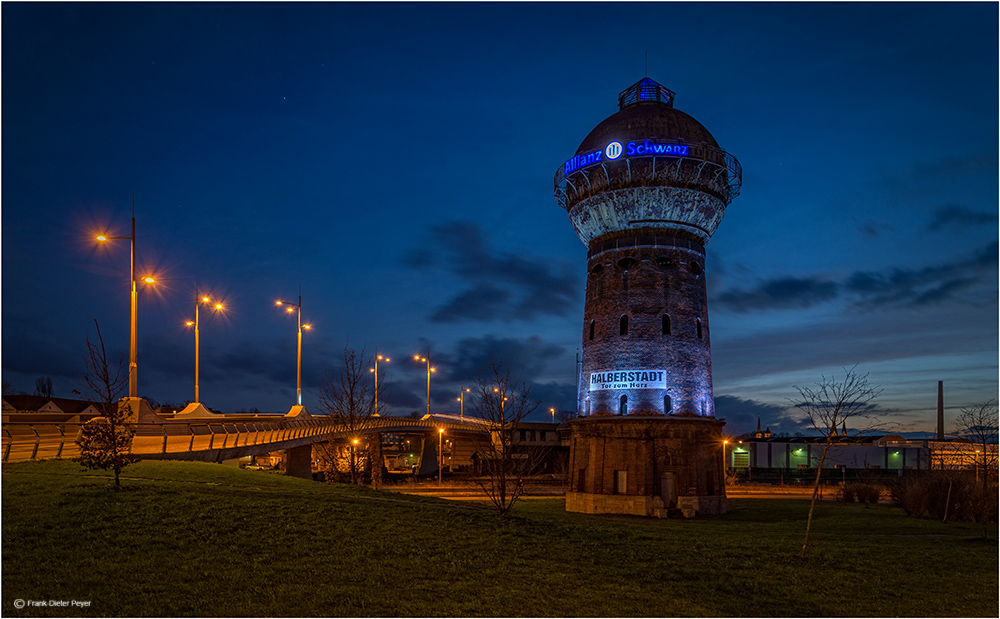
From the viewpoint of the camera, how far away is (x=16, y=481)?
19.2 m

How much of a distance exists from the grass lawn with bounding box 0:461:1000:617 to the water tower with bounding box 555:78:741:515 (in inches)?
735

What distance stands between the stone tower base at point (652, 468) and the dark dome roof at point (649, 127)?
17.3m

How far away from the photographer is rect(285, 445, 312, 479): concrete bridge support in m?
54.8

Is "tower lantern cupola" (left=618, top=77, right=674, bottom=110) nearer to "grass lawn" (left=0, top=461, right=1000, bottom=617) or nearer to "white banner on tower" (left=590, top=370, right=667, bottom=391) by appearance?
"white banner on tower" (left=590, top=370, right=667, bottom=391)

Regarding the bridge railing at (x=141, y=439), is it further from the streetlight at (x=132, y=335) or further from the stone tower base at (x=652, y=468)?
the stone tower base at (x=652, y=468)

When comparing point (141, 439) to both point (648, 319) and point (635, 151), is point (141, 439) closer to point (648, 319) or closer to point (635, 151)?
point (648, 319)

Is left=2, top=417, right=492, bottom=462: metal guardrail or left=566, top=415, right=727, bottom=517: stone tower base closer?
left=2, top=417, right=492, bottom=462: metal guardrail

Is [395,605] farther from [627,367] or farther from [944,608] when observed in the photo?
[627,367]

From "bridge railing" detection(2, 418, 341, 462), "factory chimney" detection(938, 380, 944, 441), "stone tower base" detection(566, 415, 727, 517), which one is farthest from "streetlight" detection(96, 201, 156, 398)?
"factory chimney" detection(938, 380, 944, 441)

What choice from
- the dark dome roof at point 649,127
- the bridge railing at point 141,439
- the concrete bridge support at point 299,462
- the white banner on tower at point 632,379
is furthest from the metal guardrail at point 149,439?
the dark dome roof at point 649,127

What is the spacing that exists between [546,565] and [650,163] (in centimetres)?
3306

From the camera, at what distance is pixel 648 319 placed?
43.5 m

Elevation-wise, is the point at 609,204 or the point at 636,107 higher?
the point at 636,107

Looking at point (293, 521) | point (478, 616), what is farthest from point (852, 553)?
point (293, 521)
